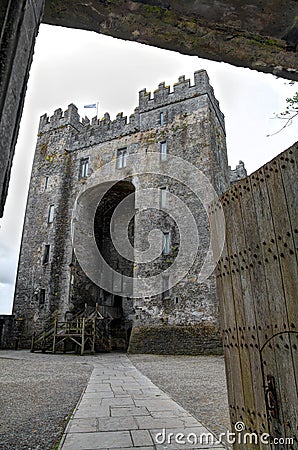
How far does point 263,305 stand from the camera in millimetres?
1861

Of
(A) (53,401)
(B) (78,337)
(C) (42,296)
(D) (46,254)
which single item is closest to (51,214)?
(D) (46,254)

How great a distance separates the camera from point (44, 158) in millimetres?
19609

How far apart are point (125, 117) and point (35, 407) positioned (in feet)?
54.2

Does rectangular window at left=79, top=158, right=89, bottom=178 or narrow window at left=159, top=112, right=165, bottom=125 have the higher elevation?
narrow window at left=159, top=112, right=165, bottom=125

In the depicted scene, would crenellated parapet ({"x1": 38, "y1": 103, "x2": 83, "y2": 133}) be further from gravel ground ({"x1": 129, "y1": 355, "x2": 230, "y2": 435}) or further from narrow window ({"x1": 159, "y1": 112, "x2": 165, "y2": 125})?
gravel ground ({"x1": 129, "y1": 355, "x2": 230, "y2": 435})

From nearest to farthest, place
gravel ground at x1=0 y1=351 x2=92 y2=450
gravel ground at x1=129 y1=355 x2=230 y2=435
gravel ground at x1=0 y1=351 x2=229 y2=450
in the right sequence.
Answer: gravel ground at x1=0 y1=351 x2=92 y2=450, gravel ground at x1=0 y1=351 x2=229 y2=450, gravel ground at x1=129 y1=355 x2=230 y2=435

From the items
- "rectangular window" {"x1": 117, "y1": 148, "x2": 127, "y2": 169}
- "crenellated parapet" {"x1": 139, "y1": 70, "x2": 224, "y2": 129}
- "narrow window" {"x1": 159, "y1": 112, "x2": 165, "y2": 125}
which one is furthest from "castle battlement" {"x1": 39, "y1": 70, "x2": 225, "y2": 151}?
"rectangular window" {"x1": 117, "y1": 148, "x2": 127, "y2": 169}

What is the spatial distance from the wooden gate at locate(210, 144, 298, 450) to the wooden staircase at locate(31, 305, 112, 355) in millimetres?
Result: 12311

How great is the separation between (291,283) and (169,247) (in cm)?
1259

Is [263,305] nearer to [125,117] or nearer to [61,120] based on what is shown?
[125,117]

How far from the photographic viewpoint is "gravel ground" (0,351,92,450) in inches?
103

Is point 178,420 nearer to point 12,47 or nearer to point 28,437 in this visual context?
point 28,437

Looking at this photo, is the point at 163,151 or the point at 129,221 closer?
the point at 163,151

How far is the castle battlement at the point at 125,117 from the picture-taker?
53.3ft
